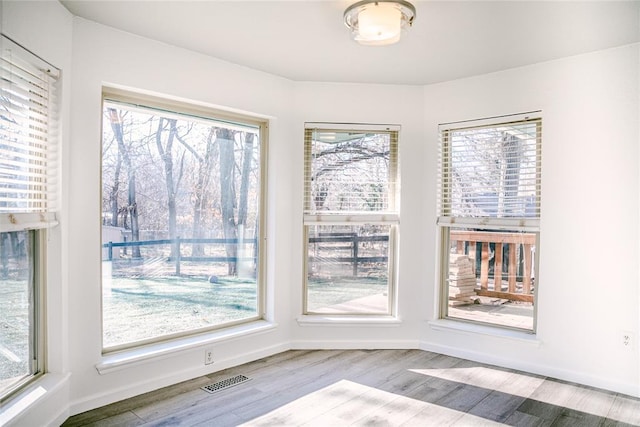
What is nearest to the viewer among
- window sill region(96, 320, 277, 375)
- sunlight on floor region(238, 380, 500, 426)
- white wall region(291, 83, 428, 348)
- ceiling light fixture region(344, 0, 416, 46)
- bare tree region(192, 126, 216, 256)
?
ceiling light fixture region(344, 0, 416, 46)

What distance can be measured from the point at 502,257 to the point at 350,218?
1.32 meters

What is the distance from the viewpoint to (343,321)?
12.3 feet

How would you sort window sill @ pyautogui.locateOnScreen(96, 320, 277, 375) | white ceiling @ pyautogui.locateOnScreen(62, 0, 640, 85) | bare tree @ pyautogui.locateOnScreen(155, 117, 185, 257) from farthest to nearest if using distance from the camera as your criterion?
bare tree @ pyautogui.locateOnScreen(155, 117, 185, 257)
window sill @ pyautogui.locateOnScreen(96, 320, 277, 375)
white ceiling @ pyautogui.locateOnScreen(62, 0, 640, 85)

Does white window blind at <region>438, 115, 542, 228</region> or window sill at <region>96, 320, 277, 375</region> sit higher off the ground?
white window blind at <region>438, 115, 542, 228</region>

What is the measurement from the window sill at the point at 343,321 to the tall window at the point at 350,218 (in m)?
0.07

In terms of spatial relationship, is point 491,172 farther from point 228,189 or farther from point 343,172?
point 228,189

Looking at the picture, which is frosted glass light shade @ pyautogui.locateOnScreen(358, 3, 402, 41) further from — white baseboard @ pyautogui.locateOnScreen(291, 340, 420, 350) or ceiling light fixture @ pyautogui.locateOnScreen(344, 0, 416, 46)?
white baseboard @ pyautogui.locateOnScreen(291, 340, 420, 350)

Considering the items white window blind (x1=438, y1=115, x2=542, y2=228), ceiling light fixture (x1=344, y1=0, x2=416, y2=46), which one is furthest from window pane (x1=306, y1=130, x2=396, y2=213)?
ceiling light fixture (x1=344, y1=0, x2=416, y2=46)

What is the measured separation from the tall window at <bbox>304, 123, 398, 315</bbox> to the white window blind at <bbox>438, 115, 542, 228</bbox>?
48 centimetres

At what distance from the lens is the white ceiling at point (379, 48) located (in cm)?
233

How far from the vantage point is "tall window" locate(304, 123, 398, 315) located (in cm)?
377

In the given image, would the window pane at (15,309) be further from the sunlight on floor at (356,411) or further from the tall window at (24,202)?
the sunlight on floor at (356,411)

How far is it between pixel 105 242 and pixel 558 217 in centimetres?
326

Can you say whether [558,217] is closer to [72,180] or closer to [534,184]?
[534,184]
